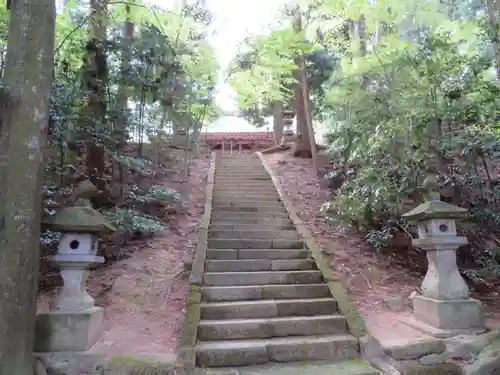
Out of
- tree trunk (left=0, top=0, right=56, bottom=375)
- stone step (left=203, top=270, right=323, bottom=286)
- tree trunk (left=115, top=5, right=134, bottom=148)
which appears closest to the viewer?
tree trunk (left=0, top=0, right=56, bottom=375)

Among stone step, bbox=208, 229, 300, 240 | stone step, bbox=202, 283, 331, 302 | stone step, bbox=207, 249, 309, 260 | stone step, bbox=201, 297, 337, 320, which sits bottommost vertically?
stone step, bbox=201, 297, 337, 320

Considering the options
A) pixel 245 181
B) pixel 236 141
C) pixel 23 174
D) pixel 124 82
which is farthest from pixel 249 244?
pixel 236 141

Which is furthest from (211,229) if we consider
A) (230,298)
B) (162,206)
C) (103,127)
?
(103,127)

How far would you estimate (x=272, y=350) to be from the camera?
4148 mm

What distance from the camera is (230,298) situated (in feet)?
16.8

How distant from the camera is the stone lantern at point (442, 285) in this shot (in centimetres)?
446

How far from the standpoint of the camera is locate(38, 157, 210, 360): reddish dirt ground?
425 cm

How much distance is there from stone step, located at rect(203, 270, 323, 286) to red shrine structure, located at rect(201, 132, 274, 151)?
12.2 m

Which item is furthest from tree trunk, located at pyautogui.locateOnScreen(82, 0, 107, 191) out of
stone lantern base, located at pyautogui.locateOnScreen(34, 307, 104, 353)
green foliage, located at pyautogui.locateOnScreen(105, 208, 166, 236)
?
stone lantern base, located at pyautogui.locateOnScreen(34, 307, 104, 353)

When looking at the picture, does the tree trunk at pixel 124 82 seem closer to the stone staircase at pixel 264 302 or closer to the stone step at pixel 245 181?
the stone staircase at pixel 264 302

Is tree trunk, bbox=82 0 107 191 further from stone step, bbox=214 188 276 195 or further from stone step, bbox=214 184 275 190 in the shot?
stone step, bbox=214 184 275 190

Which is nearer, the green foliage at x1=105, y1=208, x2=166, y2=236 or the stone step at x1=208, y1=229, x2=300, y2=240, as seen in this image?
the green foliage at x1=105, y1=208, x2=166, y2=236

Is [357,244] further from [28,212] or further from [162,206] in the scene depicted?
[28,212]

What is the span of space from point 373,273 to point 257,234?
2069 mm
